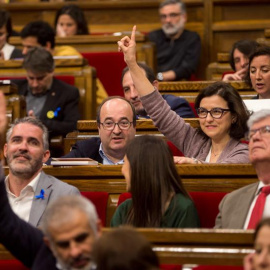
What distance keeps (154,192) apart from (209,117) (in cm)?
40

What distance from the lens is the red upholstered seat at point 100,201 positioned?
1.78 m

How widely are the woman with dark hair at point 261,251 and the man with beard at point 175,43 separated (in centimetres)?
202

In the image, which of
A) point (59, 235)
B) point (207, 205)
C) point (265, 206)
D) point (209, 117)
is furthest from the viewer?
point (209, 117)

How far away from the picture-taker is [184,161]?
177 cm

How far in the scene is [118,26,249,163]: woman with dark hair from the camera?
1.89m

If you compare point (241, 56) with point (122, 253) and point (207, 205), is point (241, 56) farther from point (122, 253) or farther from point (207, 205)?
point (122, 253)

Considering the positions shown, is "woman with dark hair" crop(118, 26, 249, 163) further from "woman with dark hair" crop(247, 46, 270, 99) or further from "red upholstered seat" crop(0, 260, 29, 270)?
"red upholstered seat" crop(0, 260, 29, 270)

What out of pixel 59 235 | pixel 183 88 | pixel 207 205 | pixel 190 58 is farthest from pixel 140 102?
pixel 59 235

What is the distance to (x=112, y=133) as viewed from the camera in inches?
80.0

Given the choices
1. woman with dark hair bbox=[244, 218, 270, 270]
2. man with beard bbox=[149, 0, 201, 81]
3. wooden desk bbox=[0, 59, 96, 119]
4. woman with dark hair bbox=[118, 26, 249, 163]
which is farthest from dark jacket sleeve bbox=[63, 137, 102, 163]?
man with beard bbox=[149, 0, 201, 81]

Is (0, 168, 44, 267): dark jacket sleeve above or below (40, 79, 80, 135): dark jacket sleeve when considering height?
below

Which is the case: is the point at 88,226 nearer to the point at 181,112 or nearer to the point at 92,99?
the point at 181,112

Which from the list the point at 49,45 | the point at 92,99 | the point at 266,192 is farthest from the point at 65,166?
the point at 49,45

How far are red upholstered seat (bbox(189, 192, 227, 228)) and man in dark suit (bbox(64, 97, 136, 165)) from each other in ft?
1.28
